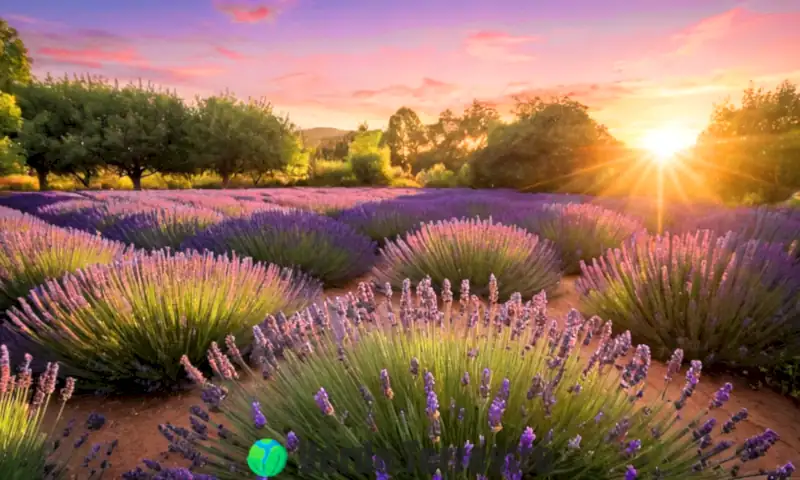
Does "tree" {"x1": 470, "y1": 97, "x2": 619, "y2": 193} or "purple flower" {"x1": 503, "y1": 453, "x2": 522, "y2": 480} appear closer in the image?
"purple flower" {"x1": 503, "y1": 453, "x2": 522, "y2": 480}

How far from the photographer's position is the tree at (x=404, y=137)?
239ft

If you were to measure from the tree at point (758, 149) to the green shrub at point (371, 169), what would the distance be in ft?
85.5

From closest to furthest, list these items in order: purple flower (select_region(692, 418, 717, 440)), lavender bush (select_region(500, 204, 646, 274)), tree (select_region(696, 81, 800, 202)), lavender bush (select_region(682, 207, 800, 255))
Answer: purple flower (select_region(692, 418, 717, 440))
lavender bush (select_region(682, 207, 800, 255))
lavender bush (select_region(500, 204, 646, 274))
tree (select_region(696, 81, 800, 202))

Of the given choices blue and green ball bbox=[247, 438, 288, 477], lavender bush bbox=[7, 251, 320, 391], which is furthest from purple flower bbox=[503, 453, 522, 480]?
lavender bush bbox=[7, 251, 320, 391]

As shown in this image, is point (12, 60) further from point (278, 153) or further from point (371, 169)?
point (371, 169)

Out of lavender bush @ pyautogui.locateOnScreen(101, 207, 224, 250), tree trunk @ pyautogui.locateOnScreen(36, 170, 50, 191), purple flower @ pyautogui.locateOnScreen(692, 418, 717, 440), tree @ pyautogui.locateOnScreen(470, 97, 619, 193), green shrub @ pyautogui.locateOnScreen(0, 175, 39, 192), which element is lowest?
green shrub @ pyautogui.locateOnScreen(0, 175, 39, 192)

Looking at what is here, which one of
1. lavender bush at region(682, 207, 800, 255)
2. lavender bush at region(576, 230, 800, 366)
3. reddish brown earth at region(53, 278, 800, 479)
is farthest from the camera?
lavender bush at region(682, 207, 800, 255)

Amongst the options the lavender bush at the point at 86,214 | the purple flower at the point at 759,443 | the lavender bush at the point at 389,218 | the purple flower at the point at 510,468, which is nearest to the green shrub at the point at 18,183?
the lavender bush at the point at 86,214

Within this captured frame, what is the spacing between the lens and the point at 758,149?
2184cm

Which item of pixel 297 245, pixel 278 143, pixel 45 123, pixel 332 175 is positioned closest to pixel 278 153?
pixel 278 143

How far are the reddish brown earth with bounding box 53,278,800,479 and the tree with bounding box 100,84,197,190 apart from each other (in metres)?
34.1

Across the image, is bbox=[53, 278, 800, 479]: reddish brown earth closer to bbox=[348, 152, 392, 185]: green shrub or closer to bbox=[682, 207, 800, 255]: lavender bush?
bbox=[682, 207, 800, 255]: lavender bush

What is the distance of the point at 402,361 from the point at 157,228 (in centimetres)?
531

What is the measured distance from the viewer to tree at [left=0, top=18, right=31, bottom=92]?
31.0m
